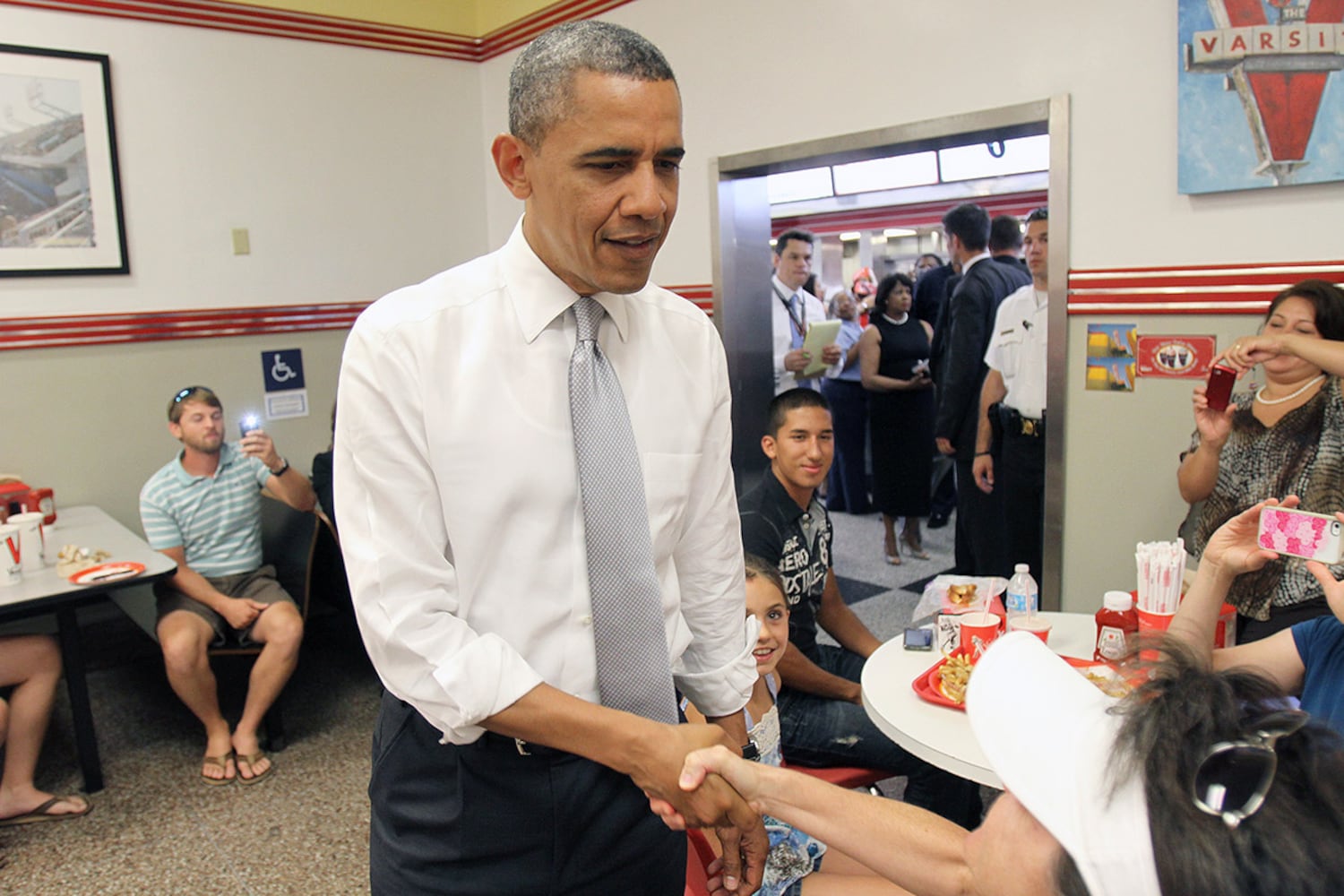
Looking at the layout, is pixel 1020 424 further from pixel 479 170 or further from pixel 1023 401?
pixel 479 170

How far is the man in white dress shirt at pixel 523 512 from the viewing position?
46.1 inches

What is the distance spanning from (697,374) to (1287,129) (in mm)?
2300

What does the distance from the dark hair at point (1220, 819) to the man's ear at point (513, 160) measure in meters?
0.93

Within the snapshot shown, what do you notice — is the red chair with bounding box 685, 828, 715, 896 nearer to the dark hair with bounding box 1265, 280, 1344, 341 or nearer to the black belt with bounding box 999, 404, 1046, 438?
the dark hair with bounding box 1265, 280, 1344, 341

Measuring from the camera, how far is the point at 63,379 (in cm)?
445

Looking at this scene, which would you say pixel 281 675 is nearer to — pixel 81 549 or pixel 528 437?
pixel 81 549

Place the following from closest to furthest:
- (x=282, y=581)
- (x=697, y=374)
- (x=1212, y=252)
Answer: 1. (x=697, y=374)
2. (x=1212, y=252)
3. (x=282, y=581)

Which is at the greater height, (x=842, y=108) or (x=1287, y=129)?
(x=842, y=108)

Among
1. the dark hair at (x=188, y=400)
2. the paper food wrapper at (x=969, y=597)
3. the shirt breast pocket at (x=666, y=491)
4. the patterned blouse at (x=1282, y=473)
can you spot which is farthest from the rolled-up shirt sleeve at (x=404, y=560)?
the dark hair at (x=188, y=400)

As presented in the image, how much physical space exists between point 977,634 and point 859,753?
1.87ft

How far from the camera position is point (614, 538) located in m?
1.26

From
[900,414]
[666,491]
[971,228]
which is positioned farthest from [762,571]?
[900,414]

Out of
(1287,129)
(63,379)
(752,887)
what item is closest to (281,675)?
(63,379)

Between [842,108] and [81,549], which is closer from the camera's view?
[81,549]
